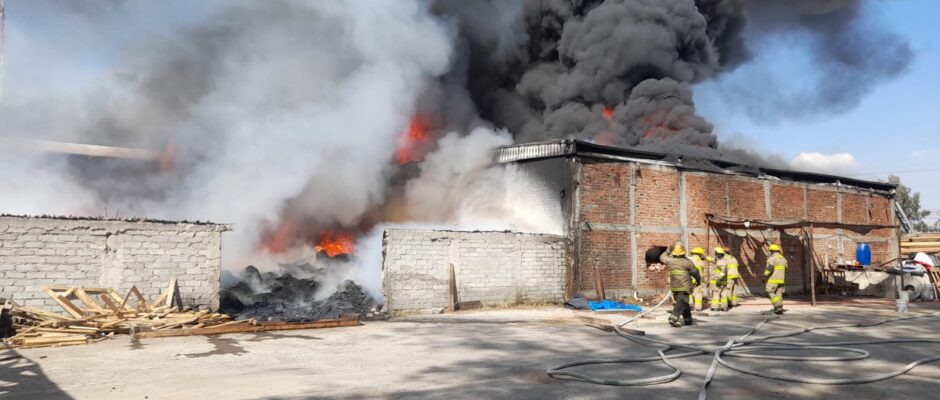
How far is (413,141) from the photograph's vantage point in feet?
78.8

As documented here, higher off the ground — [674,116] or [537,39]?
[537,39]

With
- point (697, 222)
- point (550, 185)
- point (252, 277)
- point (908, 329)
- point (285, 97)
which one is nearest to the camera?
point (908, 329)

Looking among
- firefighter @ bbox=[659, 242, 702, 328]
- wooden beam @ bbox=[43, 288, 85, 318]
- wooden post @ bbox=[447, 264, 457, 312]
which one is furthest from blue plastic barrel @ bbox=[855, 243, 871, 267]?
wooden beam @ bbox=[43, 288, 85, 318]

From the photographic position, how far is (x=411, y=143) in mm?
23797

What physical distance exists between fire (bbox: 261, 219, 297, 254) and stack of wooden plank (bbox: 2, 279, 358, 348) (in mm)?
6882

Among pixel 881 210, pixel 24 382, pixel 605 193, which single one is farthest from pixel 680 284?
pixel 881 210

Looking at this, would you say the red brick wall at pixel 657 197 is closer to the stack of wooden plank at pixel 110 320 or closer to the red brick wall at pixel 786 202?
the red brick wall at pixel 786 202

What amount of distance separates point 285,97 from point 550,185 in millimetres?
9904

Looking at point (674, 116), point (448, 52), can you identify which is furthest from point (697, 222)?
point (448, 52)

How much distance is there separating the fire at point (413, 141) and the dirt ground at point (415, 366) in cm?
1321

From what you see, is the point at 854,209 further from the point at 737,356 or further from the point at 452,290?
the point at 737,356

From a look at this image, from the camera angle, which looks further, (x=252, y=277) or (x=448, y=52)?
(x=448, y=52)

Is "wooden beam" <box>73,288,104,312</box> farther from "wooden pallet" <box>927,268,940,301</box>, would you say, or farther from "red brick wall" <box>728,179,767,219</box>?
"wooden pallet" <box>927,268,940,301</box>

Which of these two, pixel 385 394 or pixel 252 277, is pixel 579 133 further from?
pixel 385 394
